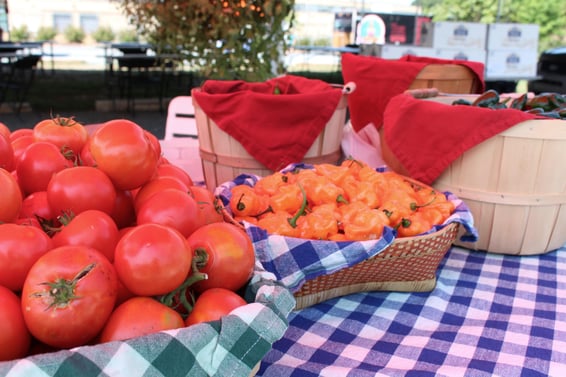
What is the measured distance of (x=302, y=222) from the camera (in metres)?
1.34

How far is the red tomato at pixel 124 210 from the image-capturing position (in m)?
0.98

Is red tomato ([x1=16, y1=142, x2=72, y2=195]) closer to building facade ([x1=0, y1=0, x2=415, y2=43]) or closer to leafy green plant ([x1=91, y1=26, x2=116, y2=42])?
building facade ([x1=0, y1=0, x2=415, y2=43])

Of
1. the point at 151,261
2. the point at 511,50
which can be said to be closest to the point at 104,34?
the point at 511,50

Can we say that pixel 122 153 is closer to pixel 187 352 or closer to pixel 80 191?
pixel 80 191

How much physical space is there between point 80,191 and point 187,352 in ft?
1.15

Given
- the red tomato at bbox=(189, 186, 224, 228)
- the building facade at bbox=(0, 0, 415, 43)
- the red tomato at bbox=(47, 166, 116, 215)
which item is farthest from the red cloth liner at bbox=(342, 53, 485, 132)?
the building facade at bbox=(0, 0, 415, 43)

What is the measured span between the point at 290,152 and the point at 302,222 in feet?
1.94

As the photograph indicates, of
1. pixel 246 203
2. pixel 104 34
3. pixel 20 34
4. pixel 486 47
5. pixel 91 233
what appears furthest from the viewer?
pixel 104 34

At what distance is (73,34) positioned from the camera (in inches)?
798

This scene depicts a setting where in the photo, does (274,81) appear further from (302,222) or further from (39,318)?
(39,318)

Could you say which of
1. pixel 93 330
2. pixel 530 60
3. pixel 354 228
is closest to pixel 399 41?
pixel 530 60

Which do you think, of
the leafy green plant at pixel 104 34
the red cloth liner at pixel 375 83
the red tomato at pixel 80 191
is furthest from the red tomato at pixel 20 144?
the leafy green plant at pixel 104 34

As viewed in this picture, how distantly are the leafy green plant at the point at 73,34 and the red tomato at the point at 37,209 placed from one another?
2155 centimetres

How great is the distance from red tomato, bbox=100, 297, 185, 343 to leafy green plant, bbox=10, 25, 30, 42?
66.2ft
